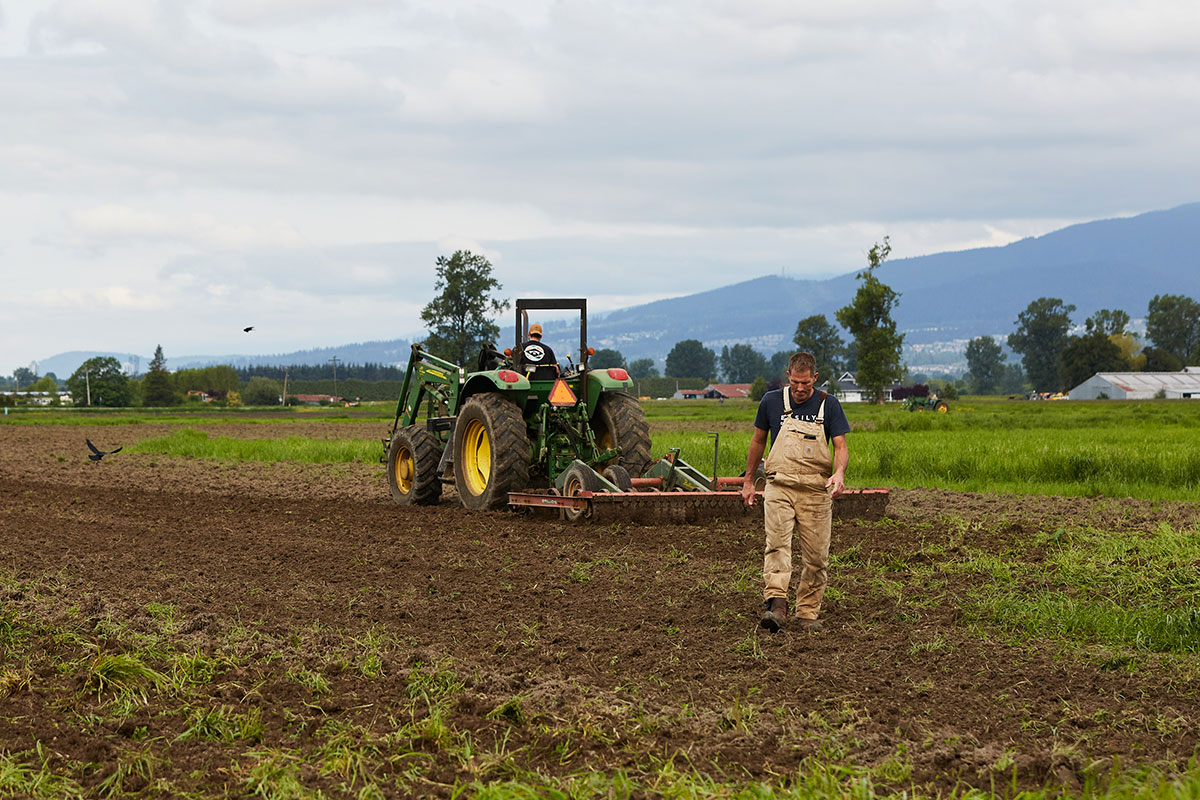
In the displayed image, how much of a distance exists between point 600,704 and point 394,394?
451 feet

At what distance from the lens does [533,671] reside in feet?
19.2

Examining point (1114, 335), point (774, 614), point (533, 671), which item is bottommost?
point (533, 671)

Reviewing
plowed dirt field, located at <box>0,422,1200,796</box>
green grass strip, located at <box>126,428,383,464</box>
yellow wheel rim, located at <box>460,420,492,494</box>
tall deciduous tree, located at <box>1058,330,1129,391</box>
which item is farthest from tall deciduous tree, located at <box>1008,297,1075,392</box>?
plowed dirt field, located at <box>0,422,1200,796</box>

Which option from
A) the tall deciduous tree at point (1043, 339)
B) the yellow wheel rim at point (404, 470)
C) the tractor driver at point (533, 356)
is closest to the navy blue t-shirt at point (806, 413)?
the tractor driver at point (533, 356)

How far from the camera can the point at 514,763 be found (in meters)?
4.43

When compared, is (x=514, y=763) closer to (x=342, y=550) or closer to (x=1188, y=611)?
(x=1188, y=611)

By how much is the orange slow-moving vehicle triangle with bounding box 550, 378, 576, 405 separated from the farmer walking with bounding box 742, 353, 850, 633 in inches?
210

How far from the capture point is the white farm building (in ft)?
332

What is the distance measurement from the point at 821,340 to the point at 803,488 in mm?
139747

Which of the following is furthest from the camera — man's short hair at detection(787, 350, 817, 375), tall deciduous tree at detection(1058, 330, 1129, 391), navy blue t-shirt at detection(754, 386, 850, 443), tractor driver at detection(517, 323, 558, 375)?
tall deciduous tree at detection(1058, 330, 1129, 391)

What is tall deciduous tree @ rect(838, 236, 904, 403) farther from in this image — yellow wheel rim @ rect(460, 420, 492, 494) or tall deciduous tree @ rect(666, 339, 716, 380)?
tall deciduous tree @ rect(666, 339, 716, 380)

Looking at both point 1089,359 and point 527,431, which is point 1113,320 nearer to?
point 1089,359

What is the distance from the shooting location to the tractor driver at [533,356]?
12.7 metres

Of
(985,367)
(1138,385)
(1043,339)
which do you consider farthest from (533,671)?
(985,367)
